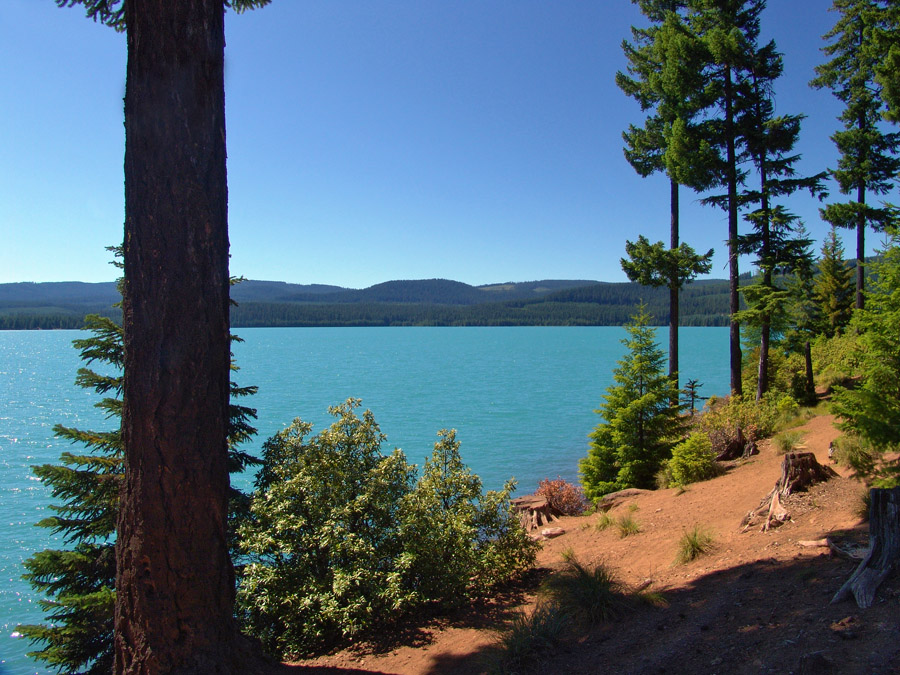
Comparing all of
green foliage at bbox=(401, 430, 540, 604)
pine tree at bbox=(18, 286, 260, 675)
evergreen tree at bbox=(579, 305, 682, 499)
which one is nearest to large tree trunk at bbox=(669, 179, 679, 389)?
evergreen tree at bbox=(579, 305, 682, 499)

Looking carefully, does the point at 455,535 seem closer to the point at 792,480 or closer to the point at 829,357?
the point at 792,480

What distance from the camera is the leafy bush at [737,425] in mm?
14094

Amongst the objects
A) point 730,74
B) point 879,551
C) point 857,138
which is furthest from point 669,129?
point 879,551

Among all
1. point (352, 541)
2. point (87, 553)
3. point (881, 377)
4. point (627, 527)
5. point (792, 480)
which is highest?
point (881, 377)

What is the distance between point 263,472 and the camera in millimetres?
8266

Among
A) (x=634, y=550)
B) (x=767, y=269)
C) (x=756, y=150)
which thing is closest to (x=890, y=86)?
(x=756, y=150)

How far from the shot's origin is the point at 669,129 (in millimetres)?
17578

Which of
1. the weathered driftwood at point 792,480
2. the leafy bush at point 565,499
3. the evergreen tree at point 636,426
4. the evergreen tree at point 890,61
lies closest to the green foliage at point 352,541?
the weathered driftwood at point 792,480

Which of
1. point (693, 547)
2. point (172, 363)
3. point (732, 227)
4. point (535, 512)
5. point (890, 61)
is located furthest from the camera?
point (732, 227)

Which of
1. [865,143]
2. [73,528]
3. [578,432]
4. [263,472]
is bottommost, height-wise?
[578,432]

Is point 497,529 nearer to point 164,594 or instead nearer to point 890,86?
point 164,594

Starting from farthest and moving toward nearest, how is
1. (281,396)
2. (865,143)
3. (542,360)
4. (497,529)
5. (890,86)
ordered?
1. (542,360)
2. (281,396)
3. (865,143)
4. (890,86)
5. (497,529)

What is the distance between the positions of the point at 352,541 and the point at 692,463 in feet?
28.2

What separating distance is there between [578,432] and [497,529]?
21.1 metres
